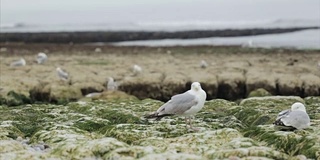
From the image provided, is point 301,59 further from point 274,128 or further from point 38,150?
point 38,150

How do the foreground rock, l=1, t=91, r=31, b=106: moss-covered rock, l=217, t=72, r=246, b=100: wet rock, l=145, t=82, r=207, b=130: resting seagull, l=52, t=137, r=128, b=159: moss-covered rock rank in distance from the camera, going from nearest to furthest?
the foreground rock < l=52, t=137, r=128, b=159: moss-covered rock < l=145, t=82, r=207, b=130: resting seagull < l=1, t=91, r=31, b=106: moss-covered rock < l=217, t=72, r=246, b=100: wet rock

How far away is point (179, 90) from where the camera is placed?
86.4 feet

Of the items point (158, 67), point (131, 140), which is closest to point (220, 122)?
point (131, 140)

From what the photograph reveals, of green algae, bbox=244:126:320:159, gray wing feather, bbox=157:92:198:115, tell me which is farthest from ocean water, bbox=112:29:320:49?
green algae, bbox=244:126:320:159

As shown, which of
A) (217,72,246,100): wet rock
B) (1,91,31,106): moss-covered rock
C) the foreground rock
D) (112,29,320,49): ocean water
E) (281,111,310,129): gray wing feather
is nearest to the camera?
the foreground rock

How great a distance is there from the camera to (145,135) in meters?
11.4

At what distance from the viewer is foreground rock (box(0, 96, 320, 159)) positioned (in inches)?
380

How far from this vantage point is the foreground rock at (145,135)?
9.66 meters

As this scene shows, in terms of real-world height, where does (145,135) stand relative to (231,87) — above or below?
above

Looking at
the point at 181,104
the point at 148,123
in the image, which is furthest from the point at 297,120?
the point at 148,123

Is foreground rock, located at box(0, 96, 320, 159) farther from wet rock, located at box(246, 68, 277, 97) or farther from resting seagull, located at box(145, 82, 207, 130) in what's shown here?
wet rock, located at box(246, 68, 277, 97)

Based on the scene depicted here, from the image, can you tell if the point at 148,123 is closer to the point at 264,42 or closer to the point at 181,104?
the point at 181,104

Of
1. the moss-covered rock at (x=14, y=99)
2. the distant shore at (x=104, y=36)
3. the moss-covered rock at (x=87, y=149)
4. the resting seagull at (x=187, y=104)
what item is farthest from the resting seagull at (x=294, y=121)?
the distant shore at (x=104, y=36)

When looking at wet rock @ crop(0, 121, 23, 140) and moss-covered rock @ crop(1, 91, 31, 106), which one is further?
moss-covered rock @ crop(1, 91, 31, 106)
